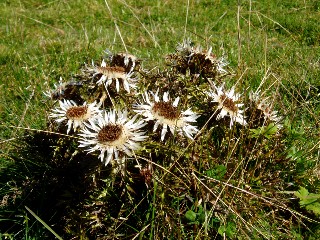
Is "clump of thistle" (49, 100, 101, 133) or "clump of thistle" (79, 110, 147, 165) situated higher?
"clump of thistle" (79, 110, 147, 165)

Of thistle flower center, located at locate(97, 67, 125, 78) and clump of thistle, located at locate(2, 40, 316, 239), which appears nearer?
clump of thistle, located at locate(2, 40, 316, 239)

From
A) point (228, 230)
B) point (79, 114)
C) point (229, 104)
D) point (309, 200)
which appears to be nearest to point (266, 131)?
point (229, 104)

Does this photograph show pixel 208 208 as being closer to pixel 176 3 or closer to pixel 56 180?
pixel 56 180

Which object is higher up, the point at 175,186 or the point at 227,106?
the point at 227,106

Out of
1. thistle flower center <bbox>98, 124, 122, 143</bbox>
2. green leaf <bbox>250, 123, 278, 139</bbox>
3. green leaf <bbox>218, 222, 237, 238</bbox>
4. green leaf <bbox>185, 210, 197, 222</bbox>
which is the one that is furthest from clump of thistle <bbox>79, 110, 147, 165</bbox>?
green leaf <bbox>250, 123, 278, 139</bbox>

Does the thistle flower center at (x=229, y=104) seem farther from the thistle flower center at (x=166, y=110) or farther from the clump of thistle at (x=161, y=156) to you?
the thistle flower center at (x=166, y=110)

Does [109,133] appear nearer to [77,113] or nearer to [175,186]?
[77,113]

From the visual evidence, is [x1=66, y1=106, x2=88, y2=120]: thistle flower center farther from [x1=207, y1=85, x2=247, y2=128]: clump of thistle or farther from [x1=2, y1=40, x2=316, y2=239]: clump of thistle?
[x1=207, y1=85, x2=247, y2=128]: clump of thistle
